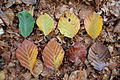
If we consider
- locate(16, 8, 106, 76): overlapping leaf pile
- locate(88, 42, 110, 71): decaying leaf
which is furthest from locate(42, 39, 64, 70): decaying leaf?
locate(88, 42, 110, 71): decaying leaf

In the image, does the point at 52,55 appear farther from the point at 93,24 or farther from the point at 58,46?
→ the point at 93,24

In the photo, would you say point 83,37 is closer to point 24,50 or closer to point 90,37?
point 90,37

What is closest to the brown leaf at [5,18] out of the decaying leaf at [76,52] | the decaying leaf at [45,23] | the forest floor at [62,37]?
the forest floor at [62,37]

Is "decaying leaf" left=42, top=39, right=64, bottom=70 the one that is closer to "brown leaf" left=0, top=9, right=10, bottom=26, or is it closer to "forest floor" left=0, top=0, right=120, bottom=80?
"forest floor" left=0, top=0, right=120, bottom=80

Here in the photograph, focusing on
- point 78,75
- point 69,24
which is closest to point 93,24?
point 69,24

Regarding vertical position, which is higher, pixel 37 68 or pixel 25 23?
pixel 25 23
